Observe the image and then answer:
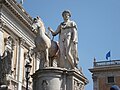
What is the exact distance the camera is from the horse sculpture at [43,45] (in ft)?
32.6

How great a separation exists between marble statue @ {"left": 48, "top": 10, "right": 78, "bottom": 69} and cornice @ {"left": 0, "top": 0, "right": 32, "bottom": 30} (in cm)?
1725

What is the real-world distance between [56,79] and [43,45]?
1.17 metres

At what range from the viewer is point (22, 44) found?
30922 mm

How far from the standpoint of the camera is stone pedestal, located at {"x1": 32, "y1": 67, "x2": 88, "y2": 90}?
9410 mm

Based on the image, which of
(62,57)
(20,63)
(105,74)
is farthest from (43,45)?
(105,74)

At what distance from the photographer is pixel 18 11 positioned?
29781 mm

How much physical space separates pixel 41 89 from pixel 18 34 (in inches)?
834

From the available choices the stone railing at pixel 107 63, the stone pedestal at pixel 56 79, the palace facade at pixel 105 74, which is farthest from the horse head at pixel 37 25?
the stone railing at pixel 107 63

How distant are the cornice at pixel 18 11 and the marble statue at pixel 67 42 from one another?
56.6ft

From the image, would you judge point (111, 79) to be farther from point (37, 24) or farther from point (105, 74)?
point (37, 24)

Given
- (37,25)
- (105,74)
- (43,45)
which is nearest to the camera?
(43,45)

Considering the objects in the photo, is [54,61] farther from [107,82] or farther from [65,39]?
[107,82]

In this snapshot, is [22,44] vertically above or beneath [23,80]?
above

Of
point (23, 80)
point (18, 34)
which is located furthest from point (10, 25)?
point (23, 80)
